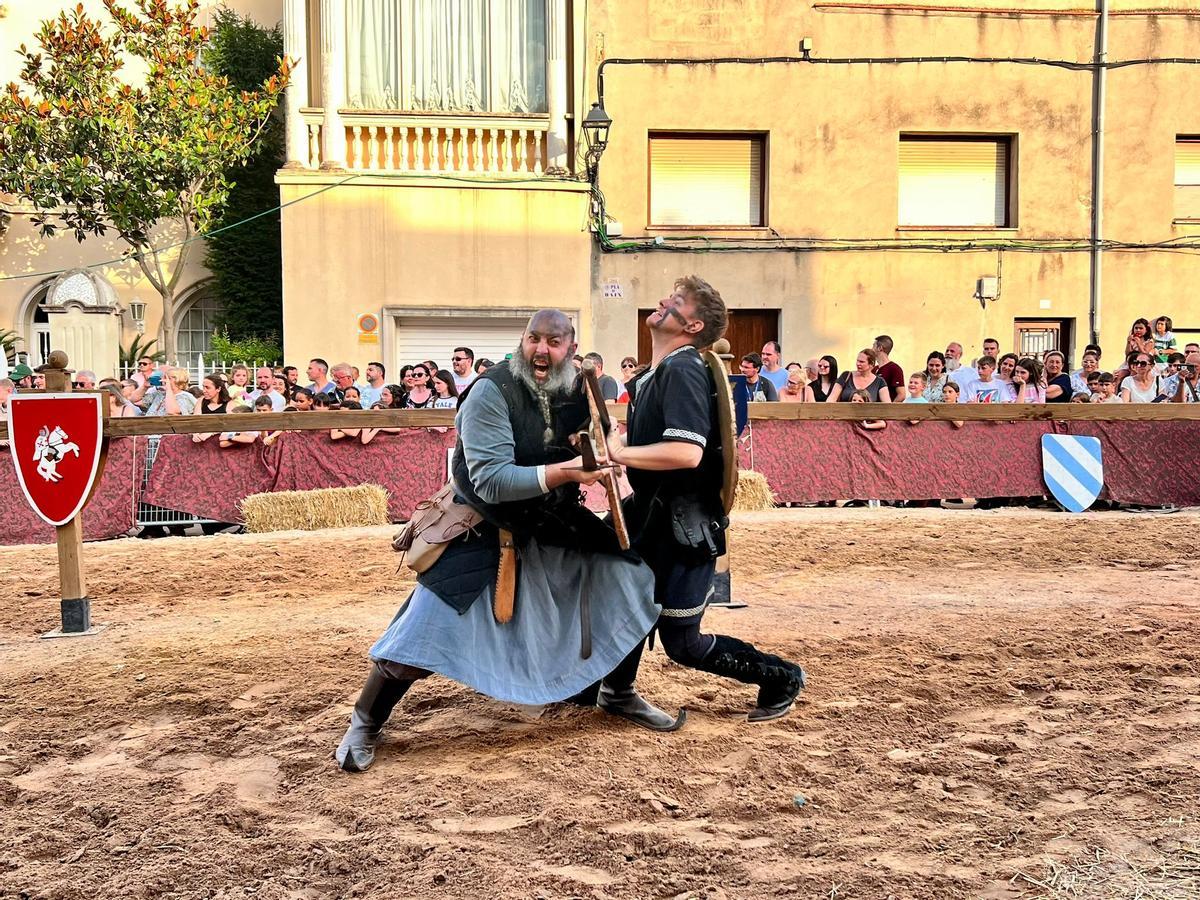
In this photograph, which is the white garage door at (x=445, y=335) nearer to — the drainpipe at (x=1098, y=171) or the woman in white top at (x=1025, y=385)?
the woman in white top at (x=1025, y=385)

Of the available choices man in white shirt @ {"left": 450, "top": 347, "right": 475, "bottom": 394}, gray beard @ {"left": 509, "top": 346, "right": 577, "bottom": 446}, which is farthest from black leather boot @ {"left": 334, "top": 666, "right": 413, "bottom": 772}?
man in white shirt @ {"left": 450, "top": 347, "right": 475, "bottom": 394}

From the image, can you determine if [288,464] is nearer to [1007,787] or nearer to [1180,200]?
[1007,787]

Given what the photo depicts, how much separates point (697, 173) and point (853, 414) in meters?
8.00

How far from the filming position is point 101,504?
969cm

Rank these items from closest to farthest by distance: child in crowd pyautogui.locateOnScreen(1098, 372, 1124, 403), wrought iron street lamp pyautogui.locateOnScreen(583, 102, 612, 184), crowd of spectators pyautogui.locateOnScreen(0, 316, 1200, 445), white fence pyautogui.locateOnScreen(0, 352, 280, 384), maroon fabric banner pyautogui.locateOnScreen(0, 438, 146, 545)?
maroon fabric banner pyautogui.locateOnScreen(0, 438, 146, 545) < crowd of spectators pyautogui.locateOnScreen(0, 316, 1200, 445) < child in crowd pyautogui.locateOnScreen(1098, 372, 1124, 403) < wrought iron street lamp pyautogui.locateOnScreen(583, 102, 612, 184) < white fence pyautogui.locateOnScreen(0, 352, 280, 384)

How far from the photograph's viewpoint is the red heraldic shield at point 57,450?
657 cm

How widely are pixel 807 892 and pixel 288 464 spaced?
7856 millimetres

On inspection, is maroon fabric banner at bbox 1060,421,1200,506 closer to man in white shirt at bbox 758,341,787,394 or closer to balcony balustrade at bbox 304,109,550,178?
man in white shirt at bbox 758,341,787,394

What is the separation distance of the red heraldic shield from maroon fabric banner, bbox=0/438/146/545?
3.14 m

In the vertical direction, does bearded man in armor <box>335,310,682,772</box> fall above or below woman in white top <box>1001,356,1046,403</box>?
below

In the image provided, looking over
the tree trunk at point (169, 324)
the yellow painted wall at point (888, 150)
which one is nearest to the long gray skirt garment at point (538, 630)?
the yellow painted wall at point (888, 150)

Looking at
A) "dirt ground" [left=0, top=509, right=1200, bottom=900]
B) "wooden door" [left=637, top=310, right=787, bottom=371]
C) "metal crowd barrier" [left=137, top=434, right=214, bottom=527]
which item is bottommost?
"dirt ground" [left=0, top=509, right=1200, bottom=900]

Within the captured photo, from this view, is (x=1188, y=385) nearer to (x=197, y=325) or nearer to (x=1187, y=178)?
(x=1187, y=178)

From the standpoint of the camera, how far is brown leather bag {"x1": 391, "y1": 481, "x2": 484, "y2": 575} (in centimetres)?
407
